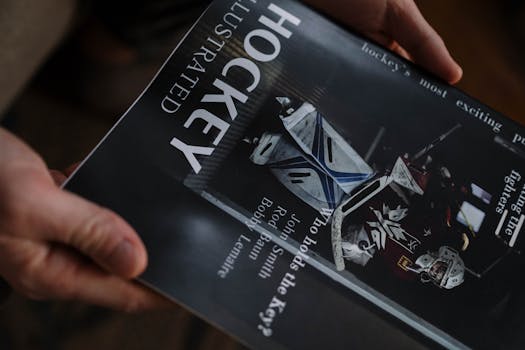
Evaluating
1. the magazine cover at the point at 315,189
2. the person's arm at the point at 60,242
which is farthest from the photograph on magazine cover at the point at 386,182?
the person's arm at the point at 60,242

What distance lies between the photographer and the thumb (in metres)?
0.54

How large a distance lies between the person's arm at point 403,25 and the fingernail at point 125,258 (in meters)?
0.41

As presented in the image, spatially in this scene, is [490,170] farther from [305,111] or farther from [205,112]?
[205,112]

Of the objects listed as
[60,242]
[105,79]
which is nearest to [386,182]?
[60,242]

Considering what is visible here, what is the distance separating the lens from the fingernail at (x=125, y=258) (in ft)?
1.75

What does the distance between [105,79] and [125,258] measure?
71 cm

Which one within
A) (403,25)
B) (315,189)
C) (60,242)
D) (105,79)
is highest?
(403,25)

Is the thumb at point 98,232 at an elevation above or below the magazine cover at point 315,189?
below

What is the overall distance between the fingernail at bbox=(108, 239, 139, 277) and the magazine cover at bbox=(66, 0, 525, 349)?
0.9 inches

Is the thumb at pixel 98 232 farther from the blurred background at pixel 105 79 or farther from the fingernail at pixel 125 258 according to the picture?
the blurred background at pixel 105 79

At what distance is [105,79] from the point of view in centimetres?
116

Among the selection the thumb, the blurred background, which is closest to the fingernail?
the thumb

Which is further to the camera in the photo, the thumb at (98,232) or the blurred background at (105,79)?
the blurred background at (105,79)

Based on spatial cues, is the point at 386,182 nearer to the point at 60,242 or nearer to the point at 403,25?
the point at 403,25
